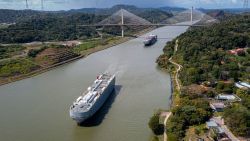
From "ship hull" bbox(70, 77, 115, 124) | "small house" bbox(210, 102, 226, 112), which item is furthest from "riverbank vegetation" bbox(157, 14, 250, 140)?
"ship hull" bbox(70, 77, 115, 124)

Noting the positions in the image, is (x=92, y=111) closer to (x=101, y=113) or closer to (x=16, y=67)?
(x=101, y=113)

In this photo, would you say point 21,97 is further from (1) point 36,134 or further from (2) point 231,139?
(2) point 231,139

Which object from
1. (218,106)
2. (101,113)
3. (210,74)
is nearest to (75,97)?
(101,113)

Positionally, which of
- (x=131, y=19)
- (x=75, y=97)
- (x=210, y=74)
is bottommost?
(x=75, y=97)

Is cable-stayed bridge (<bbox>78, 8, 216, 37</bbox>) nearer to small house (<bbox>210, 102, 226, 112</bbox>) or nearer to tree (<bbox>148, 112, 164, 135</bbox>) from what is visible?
small house (<bbox>210, 102, 226, 112</bbox>)

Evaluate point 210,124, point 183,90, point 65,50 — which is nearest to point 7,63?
point 65,50

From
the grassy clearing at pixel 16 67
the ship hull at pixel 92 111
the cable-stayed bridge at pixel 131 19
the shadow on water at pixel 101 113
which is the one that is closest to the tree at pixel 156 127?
the shadow on water at pixel 101 113

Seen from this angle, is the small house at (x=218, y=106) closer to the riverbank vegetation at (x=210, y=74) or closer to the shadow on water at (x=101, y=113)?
the riverbank vegetation at (x=210, y=74)
